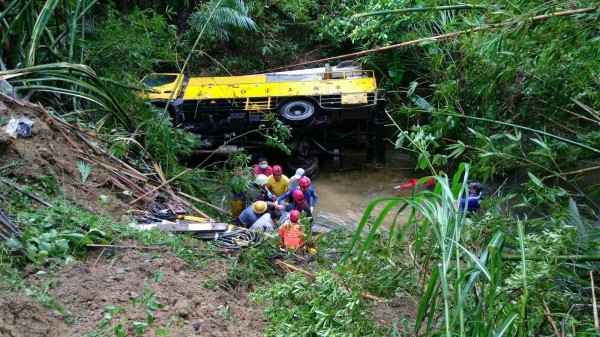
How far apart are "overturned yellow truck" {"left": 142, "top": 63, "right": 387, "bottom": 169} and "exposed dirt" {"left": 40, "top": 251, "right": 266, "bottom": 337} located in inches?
198

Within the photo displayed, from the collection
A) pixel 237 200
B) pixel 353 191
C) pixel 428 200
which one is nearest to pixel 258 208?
pixel 237 200

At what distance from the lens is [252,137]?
9.27 meters

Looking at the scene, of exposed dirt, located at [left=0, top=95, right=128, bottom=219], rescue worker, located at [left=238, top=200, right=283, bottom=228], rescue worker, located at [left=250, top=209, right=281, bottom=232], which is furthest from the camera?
rescue worker, located at [left=238, top=200, right=283, bottom=228]

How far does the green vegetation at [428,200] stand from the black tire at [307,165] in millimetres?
2345

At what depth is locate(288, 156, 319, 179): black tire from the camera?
31.1ft

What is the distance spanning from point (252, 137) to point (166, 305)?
6.03 meters

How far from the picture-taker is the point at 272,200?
7.30 m

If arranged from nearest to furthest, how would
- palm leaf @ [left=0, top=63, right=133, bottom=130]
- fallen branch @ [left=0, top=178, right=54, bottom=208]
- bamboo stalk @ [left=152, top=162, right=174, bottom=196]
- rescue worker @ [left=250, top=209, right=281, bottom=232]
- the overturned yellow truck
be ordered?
fallen branch @ [left=0, top=178, right=54, bottom=208] → palm leaf @ [left=0, top=63, right=133, bottom=130] → bamboo stalk @ [left=152, top=162, right=174, bottom=196] → rescue worker @ [left=250, top=209, right=281, bottom=232] → the overturned yellow truck

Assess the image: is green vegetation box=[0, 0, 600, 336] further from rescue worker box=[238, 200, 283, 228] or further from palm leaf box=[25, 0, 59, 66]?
rescue worker box=[238, 200, 283, 228]

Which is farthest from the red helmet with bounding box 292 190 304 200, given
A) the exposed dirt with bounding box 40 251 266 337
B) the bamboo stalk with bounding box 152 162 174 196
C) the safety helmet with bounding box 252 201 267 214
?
the exposed dirt with bounding box 40 251 266 337

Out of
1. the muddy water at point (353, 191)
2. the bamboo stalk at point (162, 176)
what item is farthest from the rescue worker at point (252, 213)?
the muddy water at point (353, 191)

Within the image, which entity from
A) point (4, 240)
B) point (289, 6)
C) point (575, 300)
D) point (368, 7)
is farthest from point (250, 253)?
point (289, 6)

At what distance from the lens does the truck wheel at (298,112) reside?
8.88 meters

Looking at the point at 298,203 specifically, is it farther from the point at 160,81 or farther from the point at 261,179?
the point at 160,81
